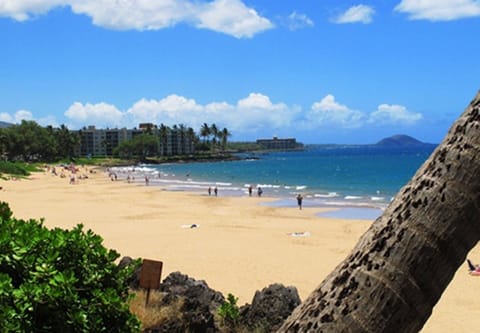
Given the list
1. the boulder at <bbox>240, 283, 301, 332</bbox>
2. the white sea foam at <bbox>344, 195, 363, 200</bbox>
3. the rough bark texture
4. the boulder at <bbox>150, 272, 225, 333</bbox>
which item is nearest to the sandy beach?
the boulder at <bbox>150, 272, 225, 333</bbox>

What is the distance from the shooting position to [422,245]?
5.54 ft

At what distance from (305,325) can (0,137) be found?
10865 centimetres

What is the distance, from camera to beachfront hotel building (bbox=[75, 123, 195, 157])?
16312cm

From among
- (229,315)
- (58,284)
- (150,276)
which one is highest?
(58,284)

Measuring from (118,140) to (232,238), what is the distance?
151734mm

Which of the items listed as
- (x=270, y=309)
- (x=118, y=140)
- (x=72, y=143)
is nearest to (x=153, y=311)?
(x=270, y=309)

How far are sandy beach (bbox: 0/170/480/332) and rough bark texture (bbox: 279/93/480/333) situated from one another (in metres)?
9.67

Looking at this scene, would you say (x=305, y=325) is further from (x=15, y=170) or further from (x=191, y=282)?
(x=15, y=170)

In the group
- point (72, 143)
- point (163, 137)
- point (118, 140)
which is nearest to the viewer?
point (72, 143)

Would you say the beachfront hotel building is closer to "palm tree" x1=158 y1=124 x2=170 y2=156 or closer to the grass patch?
"palm tree" x1=158 y1=124 x2=170 y2=156

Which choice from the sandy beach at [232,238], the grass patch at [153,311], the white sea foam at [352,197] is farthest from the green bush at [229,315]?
the white sea foam at [352,197]

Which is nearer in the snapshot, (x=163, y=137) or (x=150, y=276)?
(x=150, y=276)

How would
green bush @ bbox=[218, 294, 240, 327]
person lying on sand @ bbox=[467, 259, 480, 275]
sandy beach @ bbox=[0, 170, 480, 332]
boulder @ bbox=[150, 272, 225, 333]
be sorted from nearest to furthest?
1. boulder @ bbox=[150, 272, 225, 333]
2. green bush @ bbox=[218, 294, 240, 327]
3. sandy beach @ bbox=[0, 170, 480, 332]
4. person lying on sand @ bbox=[467, 259, 480, 275]

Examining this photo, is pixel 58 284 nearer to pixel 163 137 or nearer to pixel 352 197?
pixel 352 197
